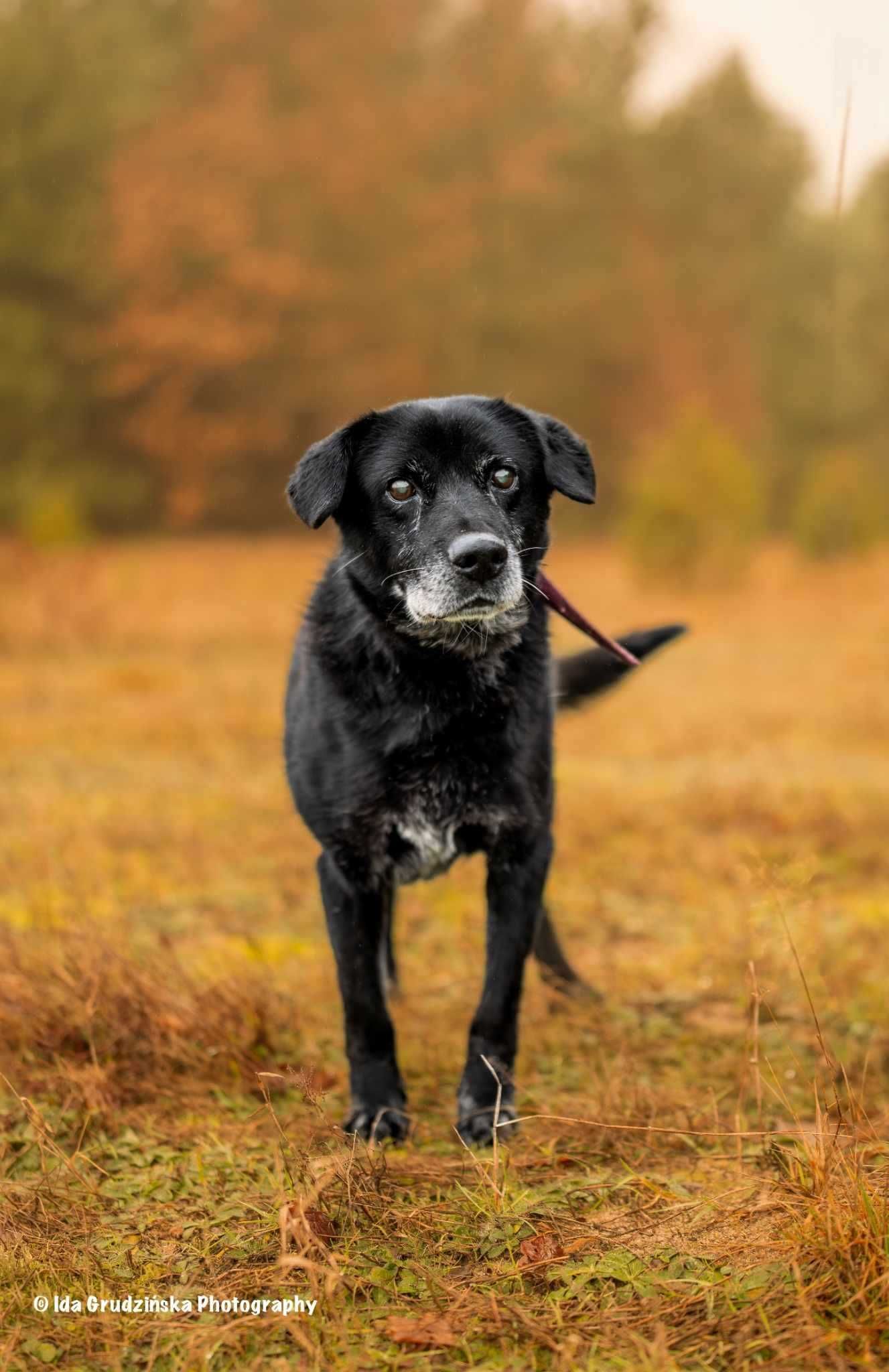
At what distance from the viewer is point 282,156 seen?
20359mm

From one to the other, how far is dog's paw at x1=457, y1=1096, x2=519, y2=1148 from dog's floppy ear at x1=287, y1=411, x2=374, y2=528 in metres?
1.40

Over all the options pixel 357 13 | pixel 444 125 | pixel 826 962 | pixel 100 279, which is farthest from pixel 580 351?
pixel 826 962

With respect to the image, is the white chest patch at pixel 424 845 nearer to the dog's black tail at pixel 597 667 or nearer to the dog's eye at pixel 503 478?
the dog's eye at pixel 503 478

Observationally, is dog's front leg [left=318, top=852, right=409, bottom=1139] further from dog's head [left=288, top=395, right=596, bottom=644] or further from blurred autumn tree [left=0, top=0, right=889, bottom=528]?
blurred autumn tree [left=0, top=0, right=889, bottom=528]

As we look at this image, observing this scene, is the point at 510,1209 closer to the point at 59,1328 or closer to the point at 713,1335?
the point at 713,1335

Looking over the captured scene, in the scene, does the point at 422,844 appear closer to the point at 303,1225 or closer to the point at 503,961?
the point at 503,961

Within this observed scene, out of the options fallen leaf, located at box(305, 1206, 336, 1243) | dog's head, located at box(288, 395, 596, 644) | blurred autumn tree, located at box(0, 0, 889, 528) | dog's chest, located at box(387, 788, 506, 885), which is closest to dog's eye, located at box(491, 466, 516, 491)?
dog's head, located at box(288, 395, 596, 644)

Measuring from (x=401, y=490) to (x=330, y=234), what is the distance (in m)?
19.4

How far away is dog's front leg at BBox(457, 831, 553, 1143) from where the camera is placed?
3.09 m

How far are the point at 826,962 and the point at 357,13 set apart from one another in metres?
20.6

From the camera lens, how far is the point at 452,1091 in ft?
11.2

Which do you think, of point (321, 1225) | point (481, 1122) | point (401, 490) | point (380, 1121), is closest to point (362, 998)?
point (380, 1121)

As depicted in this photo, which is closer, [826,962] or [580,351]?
[826,962]

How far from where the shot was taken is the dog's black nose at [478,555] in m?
2.79
